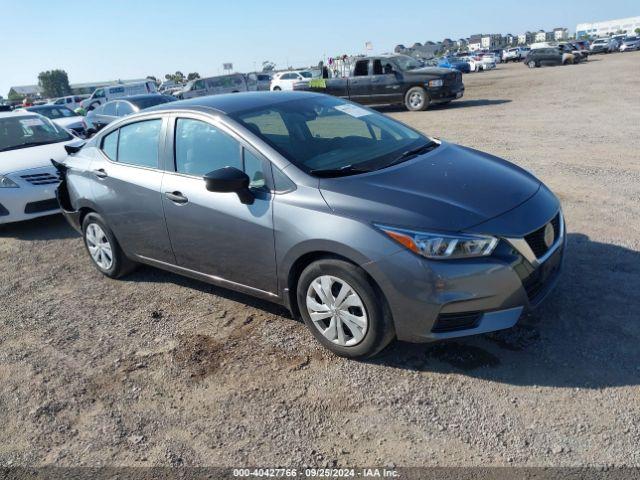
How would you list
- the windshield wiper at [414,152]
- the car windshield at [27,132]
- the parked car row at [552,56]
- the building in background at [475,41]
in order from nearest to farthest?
1. the windshield wiper at [414,152]
2. the car windshield at [27,132]
3. the parked car row at [552,56]
4. the building in background at [475,41]

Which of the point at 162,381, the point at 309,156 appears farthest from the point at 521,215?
the point at 162,381

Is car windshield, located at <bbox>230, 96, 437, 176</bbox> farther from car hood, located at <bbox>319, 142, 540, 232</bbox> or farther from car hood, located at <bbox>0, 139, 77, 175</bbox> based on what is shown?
car hood, located at <bbox>0, 139, 77, 175</bbox>

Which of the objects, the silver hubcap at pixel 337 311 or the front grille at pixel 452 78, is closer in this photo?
the silver hubcap at pixel 337 311

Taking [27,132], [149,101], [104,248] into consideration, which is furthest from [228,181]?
[149,101]

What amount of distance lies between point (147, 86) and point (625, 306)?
3063cm

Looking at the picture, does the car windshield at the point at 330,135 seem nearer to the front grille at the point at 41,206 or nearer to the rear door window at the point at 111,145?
the rear door window at the point at 111,145

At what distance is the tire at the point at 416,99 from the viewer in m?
17.6

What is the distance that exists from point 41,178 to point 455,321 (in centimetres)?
627

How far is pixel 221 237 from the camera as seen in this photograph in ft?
13.1

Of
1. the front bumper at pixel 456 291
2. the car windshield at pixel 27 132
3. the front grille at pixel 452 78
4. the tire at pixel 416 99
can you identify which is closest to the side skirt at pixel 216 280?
the front bumper at pixel 456 291

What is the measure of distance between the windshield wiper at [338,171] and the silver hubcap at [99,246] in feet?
8.45

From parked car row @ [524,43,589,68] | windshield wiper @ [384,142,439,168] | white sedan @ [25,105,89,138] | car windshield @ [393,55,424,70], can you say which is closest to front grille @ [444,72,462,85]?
car windshield @ [393,55,424,70]

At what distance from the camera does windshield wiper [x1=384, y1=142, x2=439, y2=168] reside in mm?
3974

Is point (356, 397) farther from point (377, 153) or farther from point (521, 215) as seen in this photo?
point (377, 153)
